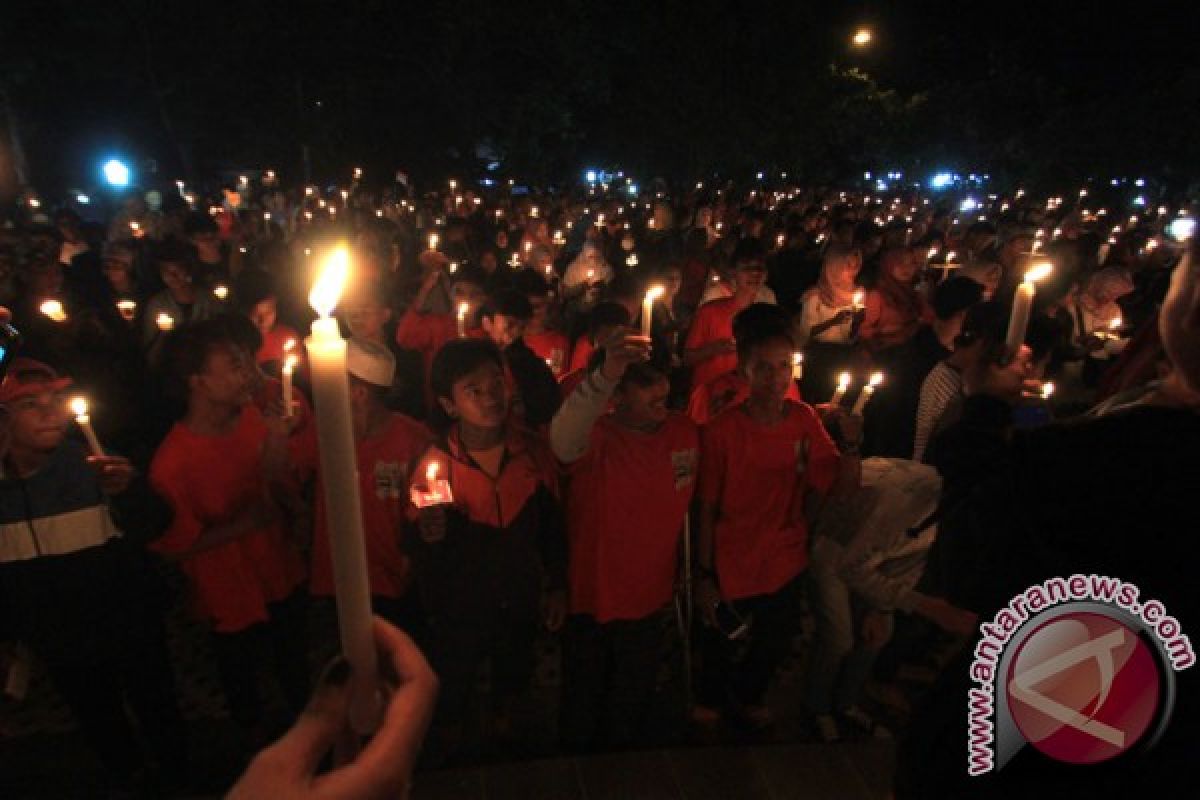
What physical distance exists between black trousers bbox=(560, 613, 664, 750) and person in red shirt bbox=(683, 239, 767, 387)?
2.33 metres

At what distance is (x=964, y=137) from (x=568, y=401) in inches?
1073

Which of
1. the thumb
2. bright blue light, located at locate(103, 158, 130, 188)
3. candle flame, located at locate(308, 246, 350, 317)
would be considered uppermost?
bright blue light, located at locate(103, 158, 130, 188)

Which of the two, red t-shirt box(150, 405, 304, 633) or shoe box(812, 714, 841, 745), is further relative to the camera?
shoe box(812, 714, 841, 745)

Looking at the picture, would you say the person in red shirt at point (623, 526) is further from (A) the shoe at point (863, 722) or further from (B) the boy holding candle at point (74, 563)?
(B) the boy holding candle at point (74, 563)

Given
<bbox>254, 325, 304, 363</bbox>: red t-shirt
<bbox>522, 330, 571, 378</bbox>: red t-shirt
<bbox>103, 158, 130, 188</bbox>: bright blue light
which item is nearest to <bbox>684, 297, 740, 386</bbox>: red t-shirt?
<bbox>522, 330, 571, 378</bbox>: red t-shirt

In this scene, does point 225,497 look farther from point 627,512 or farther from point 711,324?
point 711,324

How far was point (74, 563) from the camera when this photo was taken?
3061mm

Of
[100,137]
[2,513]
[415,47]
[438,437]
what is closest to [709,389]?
[438,437]

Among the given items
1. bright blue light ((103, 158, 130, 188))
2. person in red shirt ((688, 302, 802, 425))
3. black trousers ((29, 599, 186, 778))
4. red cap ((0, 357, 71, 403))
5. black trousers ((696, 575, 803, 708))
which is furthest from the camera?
bright blue light ((103, 158, 130, 188))

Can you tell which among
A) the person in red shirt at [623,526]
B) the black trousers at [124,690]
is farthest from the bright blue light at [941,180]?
the black trousers at [124,690]

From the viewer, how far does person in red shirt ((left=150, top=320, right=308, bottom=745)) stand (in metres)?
3.30

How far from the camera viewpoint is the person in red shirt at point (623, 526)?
3.40 metres

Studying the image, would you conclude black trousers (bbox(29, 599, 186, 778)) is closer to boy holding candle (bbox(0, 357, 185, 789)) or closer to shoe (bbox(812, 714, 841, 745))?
boy holding candle (bbox(0, 357, 185, 789))

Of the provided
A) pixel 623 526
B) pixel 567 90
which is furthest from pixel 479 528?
pixel 567 90
